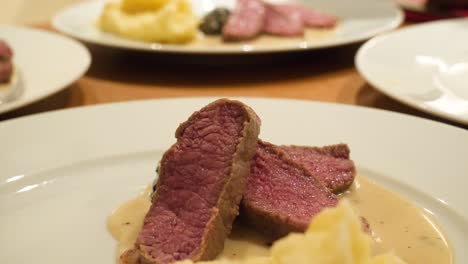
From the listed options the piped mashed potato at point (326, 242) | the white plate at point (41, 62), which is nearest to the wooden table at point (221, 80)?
the white plate at point (41, 62)


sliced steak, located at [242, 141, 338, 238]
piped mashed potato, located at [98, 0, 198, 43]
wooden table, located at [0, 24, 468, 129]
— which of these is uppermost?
sliced steak, located at [242, 141, 338, 238]

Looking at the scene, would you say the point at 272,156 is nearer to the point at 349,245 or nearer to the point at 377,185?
the point at 377,185

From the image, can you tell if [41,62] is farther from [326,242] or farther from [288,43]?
[326,242]

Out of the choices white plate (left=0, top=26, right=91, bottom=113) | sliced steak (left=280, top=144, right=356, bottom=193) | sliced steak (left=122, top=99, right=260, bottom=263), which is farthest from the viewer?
white plate (left=0, top=26, right=91, bottom=113)

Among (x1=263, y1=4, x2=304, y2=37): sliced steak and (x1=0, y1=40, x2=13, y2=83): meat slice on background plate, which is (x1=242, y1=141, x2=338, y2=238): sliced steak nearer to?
(x1=0, y1=40, x2=13, y2=83): meat slice on background plate

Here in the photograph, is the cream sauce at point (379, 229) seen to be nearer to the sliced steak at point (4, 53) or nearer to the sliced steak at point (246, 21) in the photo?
the sliced steak at point (4, 53)

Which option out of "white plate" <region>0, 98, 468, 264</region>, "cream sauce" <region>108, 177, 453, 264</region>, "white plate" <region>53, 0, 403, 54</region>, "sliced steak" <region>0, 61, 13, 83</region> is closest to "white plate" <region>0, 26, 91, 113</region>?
"sliced steak" <region>0, 61, 13, 83</region>

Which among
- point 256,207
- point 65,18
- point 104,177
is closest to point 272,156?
point 256,207
